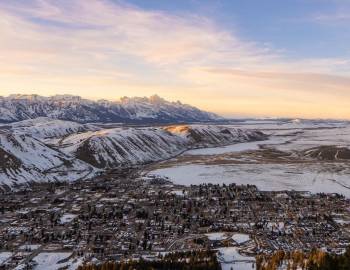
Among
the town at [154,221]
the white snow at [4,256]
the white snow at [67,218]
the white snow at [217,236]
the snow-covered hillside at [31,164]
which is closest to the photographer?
the white snow at [4,256]

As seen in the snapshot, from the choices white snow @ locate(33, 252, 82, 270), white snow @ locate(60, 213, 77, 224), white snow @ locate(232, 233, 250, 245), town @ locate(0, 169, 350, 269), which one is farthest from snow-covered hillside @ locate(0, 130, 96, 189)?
white snow @ locate(232, 233, 250, 245)

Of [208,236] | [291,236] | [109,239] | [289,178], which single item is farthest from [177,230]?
[289,178]

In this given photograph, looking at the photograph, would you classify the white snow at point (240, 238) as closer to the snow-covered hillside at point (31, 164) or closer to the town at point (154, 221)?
the town at point (154, 221)

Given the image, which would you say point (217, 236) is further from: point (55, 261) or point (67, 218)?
point (67, 218)

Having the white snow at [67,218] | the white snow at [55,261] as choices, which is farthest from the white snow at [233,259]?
the white snow at [67,218]

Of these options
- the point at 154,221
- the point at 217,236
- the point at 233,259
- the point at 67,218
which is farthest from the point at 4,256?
the point at 217,236

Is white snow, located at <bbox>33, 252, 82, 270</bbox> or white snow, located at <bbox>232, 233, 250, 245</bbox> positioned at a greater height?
white snow, located at <bbox>232, 233, 250, 245</bbox>

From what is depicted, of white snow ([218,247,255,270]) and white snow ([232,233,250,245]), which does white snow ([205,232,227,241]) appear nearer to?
white snow ([232,233,250,245])

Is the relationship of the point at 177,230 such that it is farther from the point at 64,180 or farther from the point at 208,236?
the point at 64,180

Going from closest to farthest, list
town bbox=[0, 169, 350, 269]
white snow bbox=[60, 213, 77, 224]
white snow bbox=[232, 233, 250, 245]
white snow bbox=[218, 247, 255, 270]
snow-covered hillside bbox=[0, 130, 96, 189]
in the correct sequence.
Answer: white snow bbox=[218, 247, 255, 270], town bbox=[0, 169, 350, 269], white snow bbox=[232, 233, 250, 245], white snow bbox=[60, 213, 77, 224], snow-covered hillside bbox=[0, 130, 96, 189]
